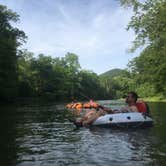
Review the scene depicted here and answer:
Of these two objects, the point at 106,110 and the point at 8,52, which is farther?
the point at 8,52

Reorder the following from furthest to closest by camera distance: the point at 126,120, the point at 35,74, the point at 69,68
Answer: the point at 69,68
the point at 35,74
the point at 126,120

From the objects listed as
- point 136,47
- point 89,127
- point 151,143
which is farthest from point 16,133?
point 136,47

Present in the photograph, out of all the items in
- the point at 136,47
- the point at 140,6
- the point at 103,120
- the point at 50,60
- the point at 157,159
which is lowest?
the point at 157,159

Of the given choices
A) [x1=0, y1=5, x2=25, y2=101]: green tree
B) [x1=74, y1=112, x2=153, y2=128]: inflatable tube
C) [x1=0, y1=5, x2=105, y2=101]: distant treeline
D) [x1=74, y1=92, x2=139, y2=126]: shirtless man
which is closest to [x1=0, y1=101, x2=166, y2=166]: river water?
[x1=74, y1=112, x2=153, y2=128]: inflatable tube

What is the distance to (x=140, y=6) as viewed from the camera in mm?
27781

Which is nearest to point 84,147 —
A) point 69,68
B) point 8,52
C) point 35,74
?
point 8,52

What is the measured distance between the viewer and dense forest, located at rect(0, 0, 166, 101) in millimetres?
27422

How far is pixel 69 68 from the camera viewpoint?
11275cm

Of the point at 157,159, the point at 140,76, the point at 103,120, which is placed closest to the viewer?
the point at 157,159

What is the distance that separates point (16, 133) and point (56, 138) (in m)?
2.72

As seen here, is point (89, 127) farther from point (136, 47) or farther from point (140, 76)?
point (140, 76)

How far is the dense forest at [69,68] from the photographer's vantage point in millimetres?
27422

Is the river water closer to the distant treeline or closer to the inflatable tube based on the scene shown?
the inflatable tube

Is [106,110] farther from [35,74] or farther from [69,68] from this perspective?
[69,68]
